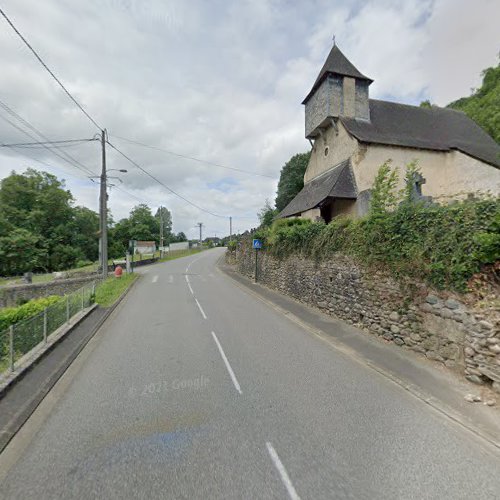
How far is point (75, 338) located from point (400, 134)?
20.9 m

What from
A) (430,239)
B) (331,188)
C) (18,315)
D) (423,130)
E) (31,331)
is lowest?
(18,315)

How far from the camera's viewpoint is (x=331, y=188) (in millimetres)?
15688

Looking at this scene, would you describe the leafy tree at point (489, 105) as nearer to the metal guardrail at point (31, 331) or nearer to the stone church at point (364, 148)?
the stone church at point (364, 148)

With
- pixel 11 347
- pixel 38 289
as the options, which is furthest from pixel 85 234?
pixel 11 347

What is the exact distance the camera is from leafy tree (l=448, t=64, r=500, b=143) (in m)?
22.5

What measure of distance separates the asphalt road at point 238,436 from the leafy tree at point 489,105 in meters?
27.8

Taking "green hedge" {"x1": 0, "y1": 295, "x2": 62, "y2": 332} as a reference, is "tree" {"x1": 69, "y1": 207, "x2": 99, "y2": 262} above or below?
above

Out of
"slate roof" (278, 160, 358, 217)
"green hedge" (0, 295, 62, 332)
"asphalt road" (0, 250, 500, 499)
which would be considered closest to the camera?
"asphalt road" (0, 250, 500, 499)

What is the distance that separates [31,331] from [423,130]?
24.2m

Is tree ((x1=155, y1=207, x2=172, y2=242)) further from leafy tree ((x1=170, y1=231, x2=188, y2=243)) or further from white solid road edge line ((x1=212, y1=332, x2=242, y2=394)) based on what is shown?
white solid road edge line ((x1=212, y1=332, x2=242, y2=394))

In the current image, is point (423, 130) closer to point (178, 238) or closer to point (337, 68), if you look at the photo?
point (337, 68)

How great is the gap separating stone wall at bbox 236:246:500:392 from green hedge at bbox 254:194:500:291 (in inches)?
16.5

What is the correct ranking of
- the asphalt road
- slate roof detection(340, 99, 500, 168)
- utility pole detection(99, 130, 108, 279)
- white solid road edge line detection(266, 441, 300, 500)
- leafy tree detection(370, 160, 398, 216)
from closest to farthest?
white solid road edge line detection(266, 441, 300, 500) < the asphalt road < leafy tree detection(370, 160, 398, 216) < slate roof detection(340, 99, 500, 168) < utility pole detection(99, 130, 108, 279)

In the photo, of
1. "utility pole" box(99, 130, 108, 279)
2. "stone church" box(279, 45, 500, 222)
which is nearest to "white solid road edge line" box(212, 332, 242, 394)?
"stone church" box(279, 45, 500, 222)
